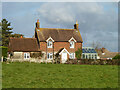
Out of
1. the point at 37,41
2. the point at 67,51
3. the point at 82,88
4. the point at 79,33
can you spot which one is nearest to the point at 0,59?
the point at 37,41

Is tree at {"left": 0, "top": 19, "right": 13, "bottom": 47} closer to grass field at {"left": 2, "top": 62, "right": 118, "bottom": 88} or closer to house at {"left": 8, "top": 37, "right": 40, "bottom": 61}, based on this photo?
house at {"left": 8, "top": 37, "right": 40, "bottom": 61}

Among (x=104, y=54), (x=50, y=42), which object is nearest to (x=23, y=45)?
(x=50, y=42)

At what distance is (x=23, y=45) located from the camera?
44.6 metres

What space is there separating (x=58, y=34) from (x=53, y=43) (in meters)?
3.13

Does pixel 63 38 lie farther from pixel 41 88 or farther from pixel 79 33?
pixel 41 88

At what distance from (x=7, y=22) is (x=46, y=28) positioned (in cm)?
2272

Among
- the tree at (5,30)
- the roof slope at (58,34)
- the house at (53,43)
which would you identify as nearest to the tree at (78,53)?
the house at (53,43)

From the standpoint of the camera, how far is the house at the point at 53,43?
44.8 meters

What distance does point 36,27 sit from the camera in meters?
48.0

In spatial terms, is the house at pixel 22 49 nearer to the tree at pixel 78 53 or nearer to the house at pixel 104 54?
the tree at pixel 78 53

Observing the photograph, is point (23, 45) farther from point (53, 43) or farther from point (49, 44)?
point (53, 43)

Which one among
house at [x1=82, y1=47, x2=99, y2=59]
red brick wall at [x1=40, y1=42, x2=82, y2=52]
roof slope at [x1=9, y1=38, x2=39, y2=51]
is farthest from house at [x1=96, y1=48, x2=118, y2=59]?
roof slope at [x1=9, y1=38, x2=39, y2=51]

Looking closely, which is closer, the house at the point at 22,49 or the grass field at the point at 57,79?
the grass field at the point at 57,79

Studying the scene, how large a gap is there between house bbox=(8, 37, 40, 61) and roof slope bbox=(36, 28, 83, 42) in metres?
2.78
